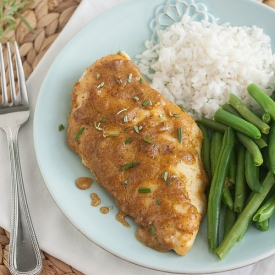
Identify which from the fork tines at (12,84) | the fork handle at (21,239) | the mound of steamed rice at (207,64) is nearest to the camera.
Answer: the fork handle at (21,239)

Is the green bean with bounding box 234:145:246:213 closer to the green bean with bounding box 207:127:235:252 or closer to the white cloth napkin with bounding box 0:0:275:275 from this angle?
the green bean with bounding box 207:127:235:252

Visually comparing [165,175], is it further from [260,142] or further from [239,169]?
[260,142]

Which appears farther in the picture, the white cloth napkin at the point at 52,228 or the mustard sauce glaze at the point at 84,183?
the mustard sauce glaze at the point at 84,183

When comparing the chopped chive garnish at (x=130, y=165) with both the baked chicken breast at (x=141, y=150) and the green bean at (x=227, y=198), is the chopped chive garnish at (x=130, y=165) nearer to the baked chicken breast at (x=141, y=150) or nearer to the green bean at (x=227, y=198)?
the baked chicken breast at (x=141, y=150)

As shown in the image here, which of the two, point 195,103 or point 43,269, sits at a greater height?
point 195,103

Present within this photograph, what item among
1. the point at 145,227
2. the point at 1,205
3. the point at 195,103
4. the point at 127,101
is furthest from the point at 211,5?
the point at 1,205

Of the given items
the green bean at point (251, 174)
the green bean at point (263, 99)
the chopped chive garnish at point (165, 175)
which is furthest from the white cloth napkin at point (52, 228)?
the green bean at point (263, 99)

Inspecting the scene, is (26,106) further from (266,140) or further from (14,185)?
(266,140)

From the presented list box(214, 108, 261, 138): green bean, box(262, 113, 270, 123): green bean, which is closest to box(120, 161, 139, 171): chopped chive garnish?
box(214, 108, 261, 138): green bean
